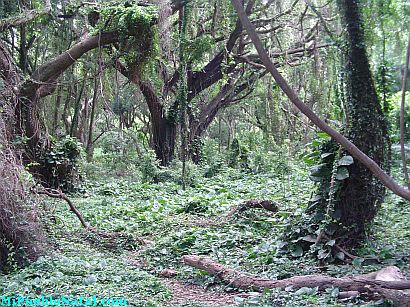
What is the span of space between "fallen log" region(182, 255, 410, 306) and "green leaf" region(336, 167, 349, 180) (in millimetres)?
1205

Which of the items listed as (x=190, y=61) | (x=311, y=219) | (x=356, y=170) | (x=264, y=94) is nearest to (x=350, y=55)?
(x=356, y=170)

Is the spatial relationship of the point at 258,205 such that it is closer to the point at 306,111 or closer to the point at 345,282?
the point at 345,282

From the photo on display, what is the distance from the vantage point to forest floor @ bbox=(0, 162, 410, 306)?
4.32 metres

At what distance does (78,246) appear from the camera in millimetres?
6320

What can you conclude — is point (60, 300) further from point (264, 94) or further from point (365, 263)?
point (264, 94)

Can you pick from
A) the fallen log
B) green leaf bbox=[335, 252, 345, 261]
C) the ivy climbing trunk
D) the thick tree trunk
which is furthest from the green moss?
green leaf bbox=[335, 252, 345, 261]

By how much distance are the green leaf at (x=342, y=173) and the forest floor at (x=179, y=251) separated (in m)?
0.77

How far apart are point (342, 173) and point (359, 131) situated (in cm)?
52

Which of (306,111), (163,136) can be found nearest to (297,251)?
(306,111)

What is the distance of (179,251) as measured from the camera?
6273mm

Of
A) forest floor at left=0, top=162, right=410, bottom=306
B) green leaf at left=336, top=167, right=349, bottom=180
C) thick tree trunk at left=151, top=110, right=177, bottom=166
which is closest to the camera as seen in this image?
forest floor at left=0, top=162, right=410, bottom=306

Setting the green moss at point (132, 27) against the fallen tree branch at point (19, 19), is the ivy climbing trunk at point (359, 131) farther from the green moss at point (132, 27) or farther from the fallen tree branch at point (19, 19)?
the fallen tree branch at point (19, 19)

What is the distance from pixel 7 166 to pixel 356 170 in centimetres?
369

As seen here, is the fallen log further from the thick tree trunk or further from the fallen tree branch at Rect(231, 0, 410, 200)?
the thick tree trunk
